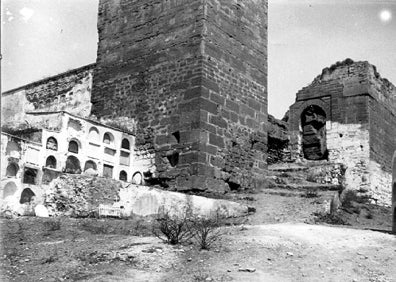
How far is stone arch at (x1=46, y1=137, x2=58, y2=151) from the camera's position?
11.2 m

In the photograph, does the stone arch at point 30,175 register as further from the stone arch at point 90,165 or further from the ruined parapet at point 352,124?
the ruined parapet at point 352,124

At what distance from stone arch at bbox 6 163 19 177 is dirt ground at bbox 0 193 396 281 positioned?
76.8 inches

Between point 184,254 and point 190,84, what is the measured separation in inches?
253

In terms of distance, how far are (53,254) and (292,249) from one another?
281 cm

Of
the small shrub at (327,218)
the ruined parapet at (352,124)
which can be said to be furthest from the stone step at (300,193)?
the ruined parapet at (352,124)

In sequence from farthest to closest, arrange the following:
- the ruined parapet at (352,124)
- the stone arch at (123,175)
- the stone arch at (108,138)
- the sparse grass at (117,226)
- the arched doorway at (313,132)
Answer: the arched doorway at (313,132) < the ruined parapet at (352,124) < the stone arch at (123,175) < the stone arch at (108,138) < the sparse grass at (117,226)

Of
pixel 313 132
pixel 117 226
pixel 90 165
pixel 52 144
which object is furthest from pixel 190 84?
pixel 313 132

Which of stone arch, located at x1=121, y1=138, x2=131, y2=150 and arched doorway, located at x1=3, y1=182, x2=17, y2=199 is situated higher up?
stone arch, located at x1=121, y1=138, x2=131, y2=150

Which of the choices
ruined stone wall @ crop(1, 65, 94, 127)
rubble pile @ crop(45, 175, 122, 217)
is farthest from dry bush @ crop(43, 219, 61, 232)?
ruined stone wall @ crop(1, 65, 94, 127)

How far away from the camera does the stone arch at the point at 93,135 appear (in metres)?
12.3

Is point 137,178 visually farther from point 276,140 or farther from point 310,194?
point 276,140

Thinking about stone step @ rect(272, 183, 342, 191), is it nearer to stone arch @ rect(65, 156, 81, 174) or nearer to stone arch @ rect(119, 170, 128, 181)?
stone arch @ rect(119, 170, 128, 181)

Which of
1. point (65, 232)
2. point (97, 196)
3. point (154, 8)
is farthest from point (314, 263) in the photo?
point (154, 8)

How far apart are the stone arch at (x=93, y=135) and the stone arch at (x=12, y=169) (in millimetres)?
2347
